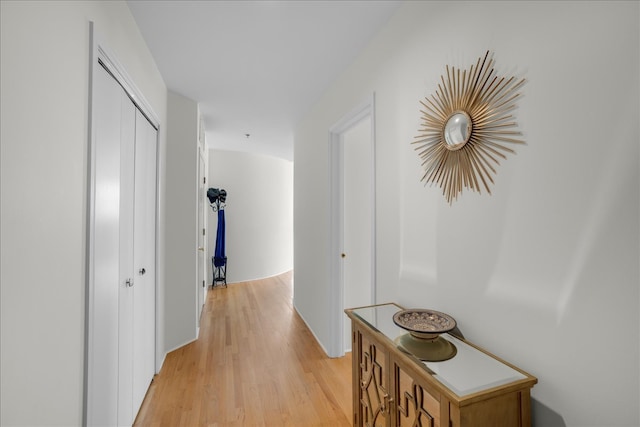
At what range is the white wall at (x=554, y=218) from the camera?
2.39 feet

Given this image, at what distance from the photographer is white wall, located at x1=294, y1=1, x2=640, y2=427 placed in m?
0.73

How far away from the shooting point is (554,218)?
875 mm

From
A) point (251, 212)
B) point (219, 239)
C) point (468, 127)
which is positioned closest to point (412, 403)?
point (468, 127)

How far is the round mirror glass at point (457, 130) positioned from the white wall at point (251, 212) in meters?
4.93

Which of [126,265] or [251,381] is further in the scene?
[251,381]

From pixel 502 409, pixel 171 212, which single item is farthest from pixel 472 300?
pixel 171 212

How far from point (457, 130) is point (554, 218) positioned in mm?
532

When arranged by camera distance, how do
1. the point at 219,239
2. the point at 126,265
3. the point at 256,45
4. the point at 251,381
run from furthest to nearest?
1. the point at 219,239
2. the point at 251,381
3. the point at 256,45
4. the point at 126,265

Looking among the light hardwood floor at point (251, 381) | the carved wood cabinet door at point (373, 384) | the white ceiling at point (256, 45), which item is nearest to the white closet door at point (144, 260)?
the light hardwood floor at point (251, 381)

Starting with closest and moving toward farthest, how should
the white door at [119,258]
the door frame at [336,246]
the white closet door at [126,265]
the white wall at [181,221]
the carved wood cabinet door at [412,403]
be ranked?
the carved wood cabinet door at [412,403], the white door at [119,258], the white closet door at [126,265], the door frame at [336,246], the white wall at [181,221]

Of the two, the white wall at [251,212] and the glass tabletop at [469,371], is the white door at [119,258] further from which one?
the white wall at [251,212]

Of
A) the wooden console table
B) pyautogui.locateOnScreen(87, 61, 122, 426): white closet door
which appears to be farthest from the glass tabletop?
pyautogui.locateOnScreen(87, 61, 122, 426): white closet door

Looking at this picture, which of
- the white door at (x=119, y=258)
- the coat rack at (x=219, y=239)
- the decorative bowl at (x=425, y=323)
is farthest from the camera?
the coat rack at (x=219, y=239)

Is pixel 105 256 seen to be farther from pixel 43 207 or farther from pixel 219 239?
pixel 219 239
